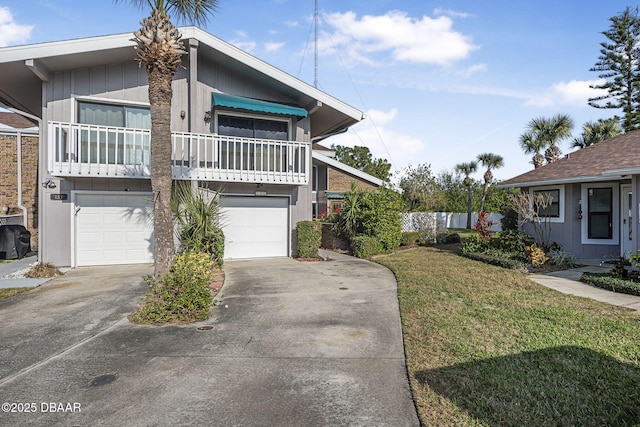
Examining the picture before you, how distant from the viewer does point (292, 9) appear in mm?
13438

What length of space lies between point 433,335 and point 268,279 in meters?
4.82

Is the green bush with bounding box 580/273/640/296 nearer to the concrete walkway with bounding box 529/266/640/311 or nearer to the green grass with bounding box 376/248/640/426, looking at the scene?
the concrete walkway with bounding box 529/266/640/311

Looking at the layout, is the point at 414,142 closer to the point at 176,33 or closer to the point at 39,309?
the point at 176,33

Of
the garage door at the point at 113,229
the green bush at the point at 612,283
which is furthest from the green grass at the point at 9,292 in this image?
the green bush at the point at 612,283

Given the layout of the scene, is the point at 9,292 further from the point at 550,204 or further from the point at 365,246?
the point at 550,204

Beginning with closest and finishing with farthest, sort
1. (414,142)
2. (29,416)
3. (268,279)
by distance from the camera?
(29,416), (268,279), (414,142)

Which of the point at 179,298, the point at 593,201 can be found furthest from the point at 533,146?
the point at 179,298

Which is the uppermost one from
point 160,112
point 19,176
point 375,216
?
point 160,112

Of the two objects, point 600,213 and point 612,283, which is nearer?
point 612,283

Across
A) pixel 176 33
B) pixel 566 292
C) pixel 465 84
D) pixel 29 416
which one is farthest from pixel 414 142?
pixel 29 416

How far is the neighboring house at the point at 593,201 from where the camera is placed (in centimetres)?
1086

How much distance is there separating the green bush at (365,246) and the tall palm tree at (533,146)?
1411 centimetres

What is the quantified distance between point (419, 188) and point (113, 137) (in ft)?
60.5

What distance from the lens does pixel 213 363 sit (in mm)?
4227
